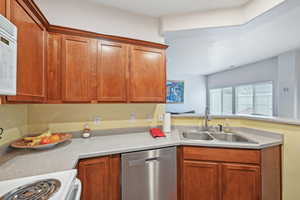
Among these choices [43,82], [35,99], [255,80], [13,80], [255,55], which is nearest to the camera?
[13,80]

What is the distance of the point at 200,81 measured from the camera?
6770mm

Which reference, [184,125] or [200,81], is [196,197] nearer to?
[184,125]

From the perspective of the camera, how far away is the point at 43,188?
77 cm

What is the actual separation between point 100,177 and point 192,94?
19.4 feet

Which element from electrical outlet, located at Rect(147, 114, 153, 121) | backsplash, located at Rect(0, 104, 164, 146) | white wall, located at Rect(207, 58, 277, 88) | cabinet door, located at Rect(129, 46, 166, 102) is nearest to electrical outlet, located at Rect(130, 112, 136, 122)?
backsplash, located at Rect(0, 104, 164, 146)

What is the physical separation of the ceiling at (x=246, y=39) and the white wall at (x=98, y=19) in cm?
35

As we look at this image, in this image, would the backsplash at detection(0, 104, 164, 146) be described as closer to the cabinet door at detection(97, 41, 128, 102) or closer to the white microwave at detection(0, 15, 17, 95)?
the cabinet door at detection(97, 41, 128, 102)

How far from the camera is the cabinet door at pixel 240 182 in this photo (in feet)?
4.65

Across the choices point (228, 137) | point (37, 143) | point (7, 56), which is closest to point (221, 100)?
point (228, 137)

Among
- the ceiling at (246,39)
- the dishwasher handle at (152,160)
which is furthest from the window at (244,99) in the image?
the dishwasher handle at (152,160)

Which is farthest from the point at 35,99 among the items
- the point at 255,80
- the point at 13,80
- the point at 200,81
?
the point at 200,81

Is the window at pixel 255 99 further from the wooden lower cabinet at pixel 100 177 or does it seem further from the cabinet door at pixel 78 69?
the cabinet door at pixel 78 69

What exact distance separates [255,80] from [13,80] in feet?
18.5

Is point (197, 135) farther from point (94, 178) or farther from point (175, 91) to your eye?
point (175, 91)
